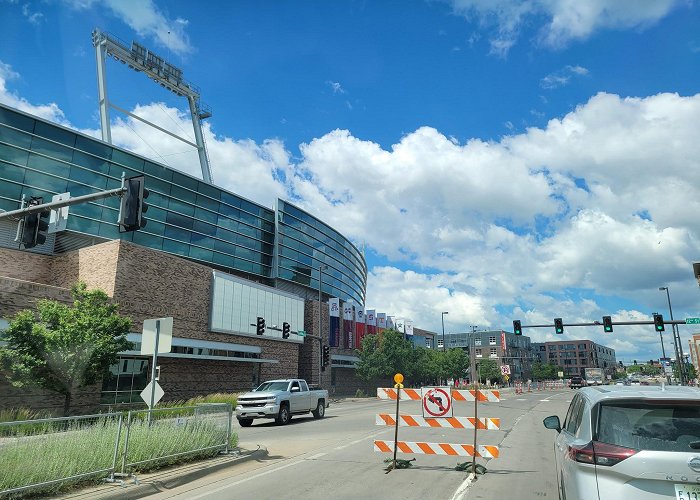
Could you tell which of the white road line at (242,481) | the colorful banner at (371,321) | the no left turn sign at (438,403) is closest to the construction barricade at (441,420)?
the no left turn sign at (438,403)

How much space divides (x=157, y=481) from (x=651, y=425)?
24.0 feet

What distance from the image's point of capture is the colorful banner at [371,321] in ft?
216

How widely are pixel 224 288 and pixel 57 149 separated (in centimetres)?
1628

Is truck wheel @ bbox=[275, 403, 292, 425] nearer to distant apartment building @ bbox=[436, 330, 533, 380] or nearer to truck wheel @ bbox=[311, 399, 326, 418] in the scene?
truck wheel @ bbox=[311, 399, 326, 418]

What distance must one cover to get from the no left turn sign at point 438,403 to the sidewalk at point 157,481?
4028 mm

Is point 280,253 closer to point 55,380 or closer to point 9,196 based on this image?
point 9,196

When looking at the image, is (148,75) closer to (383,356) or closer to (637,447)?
(383,356)

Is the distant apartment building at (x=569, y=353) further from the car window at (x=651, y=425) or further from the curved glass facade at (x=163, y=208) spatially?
the car window at (x=651, y=425)

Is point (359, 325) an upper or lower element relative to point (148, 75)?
lower

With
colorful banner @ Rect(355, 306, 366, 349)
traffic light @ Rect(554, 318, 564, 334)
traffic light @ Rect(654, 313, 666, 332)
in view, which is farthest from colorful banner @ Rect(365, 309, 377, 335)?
traffic light @ Rect(654, 313, 666, 332)

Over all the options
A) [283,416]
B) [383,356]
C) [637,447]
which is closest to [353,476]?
[637,447]

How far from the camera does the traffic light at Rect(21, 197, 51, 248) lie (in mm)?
12742

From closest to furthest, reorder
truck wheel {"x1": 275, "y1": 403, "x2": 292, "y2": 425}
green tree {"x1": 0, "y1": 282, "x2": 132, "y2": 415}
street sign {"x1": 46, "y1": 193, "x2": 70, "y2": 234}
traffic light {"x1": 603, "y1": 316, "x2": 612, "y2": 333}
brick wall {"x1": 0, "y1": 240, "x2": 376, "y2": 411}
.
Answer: street sign {"x1": 46, "y1": 193, "x2": 70, "y2": 234}, truck wheel {"x1": 275, "y1": 403, "x2": 292, "y2": 425}, green tree {"x1": 0, "y1": 282, "x2": 132, "y2": 415}, brick wall {"x1": 0, "y1": 240, "x2": 376, "y2": 411}, traffic light {"x1": 603, "y1": 316, "x2": 612, "y2": 333}

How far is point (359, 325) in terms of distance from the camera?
208ft
